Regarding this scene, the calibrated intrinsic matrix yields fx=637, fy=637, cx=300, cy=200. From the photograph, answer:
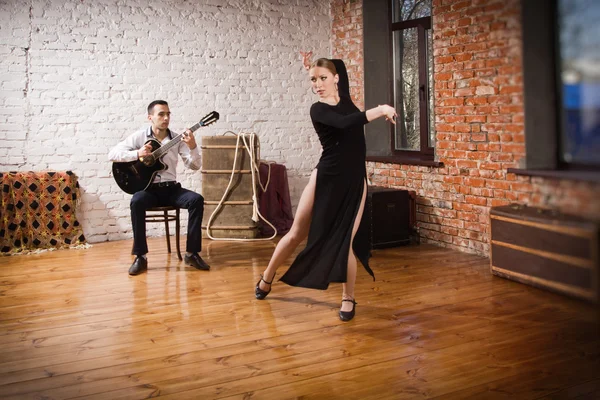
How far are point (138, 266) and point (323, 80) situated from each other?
2206 millimetres

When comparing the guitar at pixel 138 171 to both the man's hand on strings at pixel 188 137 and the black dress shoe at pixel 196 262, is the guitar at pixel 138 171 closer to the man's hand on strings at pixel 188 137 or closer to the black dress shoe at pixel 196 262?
the man's hand on strings at pixel 188 137

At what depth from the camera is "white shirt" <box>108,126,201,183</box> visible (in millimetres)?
4695

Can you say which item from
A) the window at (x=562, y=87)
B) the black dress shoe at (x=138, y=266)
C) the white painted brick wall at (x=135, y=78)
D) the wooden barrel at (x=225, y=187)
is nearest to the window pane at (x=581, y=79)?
the window at (x=562, y=87)

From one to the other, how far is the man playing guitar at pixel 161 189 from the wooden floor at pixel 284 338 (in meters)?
0.16

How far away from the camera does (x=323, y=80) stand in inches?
122

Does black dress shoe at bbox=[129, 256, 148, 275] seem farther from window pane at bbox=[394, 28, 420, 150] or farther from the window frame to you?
window pane at bbox=[394, 28, 420, 150]

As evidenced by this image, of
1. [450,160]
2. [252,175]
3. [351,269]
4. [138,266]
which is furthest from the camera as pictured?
[252,175]

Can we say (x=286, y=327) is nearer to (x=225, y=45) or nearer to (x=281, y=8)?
(x=225, y=45)

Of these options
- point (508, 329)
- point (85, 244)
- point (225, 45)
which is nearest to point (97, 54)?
point (225, 45)

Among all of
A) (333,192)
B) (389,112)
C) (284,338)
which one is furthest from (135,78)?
(389,112)

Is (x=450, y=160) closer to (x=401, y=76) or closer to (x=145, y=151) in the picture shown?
(x=401, y=76)

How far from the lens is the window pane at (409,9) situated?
5.59 m

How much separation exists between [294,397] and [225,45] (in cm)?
465

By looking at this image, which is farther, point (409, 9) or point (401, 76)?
point (401, 76)
